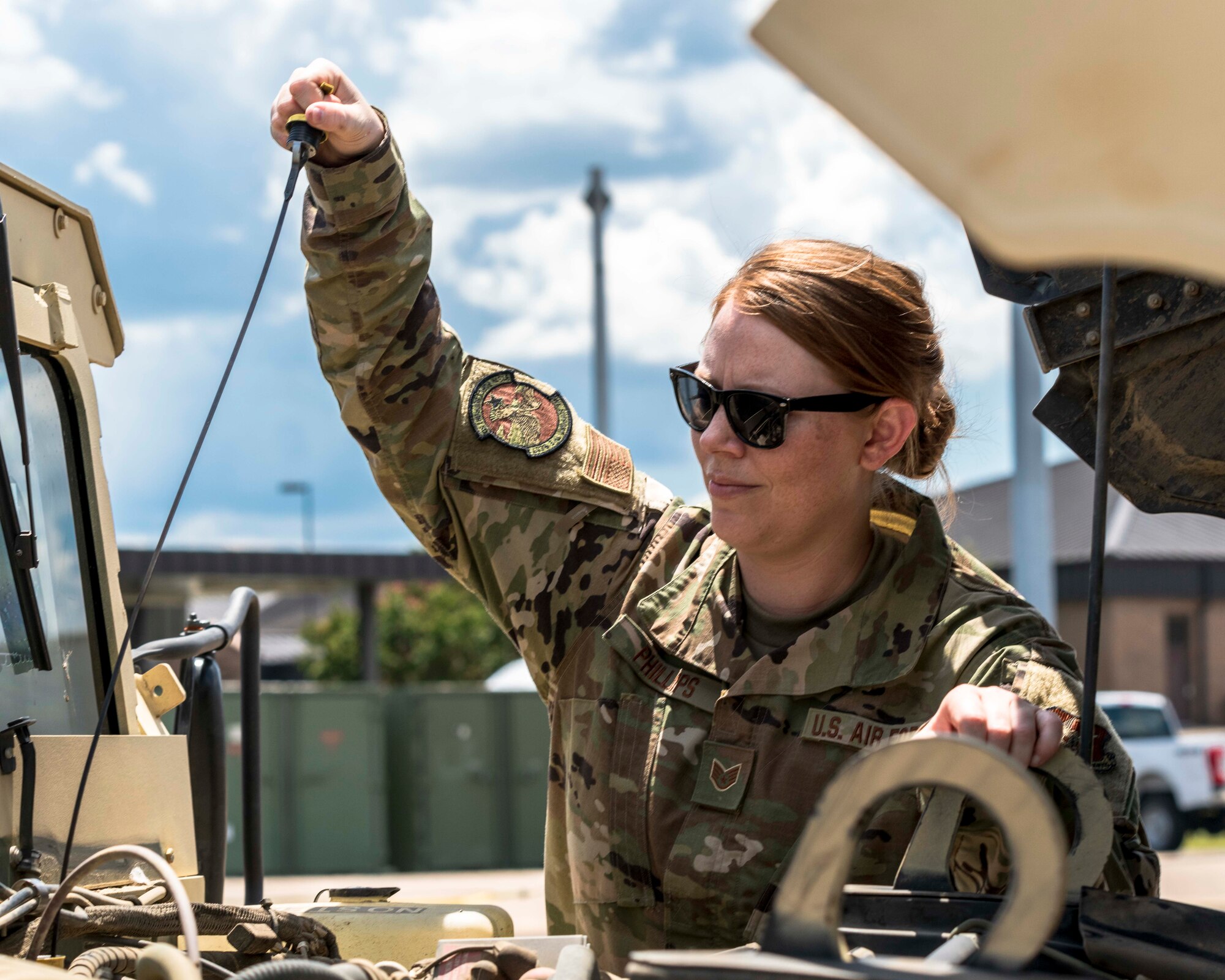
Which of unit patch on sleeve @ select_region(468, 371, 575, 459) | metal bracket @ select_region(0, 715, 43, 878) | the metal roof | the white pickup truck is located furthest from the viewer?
the metal roof

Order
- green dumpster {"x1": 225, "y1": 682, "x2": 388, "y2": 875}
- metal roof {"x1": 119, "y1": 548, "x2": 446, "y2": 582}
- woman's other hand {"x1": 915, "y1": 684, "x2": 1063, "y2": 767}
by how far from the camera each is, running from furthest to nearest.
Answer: metal roof {"x1": 119, "y1": 548, "x2": 446, "y2": 582}, green dumpster {"x1": 225, "y1": 682, "x2": 388, "y2": 875}, woman's other hand {"x1": 915, "y1": 684, "x2": 1063, "y2": 767}

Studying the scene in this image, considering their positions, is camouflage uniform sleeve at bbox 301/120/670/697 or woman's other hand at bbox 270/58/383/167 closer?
woman's other hand at bbox 270/58/383/167

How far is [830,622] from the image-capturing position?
2.52 m

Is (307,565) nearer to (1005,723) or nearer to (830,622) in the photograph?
(830,622)

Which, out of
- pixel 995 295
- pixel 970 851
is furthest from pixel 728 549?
pixel 970 851

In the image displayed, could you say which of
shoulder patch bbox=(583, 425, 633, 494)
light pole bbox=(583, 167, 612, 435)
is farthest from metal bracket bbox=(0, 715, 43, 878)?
light pole bbox=(583, 167, 612, 435)

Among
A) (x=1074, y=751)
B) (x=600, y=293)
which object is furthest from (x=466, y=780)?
(x=1074, y=751)

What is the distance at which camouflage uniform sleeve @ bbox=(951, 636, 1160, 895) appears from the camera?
6.41 ft

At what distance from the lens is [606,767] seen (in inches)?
101

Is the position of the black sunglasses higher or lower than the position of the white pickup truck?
higher

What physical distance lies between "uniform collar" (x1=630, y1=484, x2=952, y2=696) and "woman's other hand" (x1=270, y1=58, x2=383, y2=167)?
38.1 inches

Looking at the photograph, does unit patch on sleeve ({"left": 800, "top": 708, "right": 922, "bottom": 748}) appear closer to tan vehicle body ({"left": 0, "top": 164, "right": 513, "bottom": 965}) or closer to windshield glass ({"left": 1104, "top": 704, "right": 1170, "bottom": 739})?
tan vehicle body ({"left": 0, "top": 164, "right": 513, "bottom": 965})

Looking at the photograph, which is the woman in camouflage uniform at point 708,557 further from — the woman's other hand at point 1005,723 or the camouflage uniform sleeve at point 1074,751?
the woman's other hand at point 1005,723

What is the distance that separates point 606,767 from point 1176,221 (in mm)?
1686
